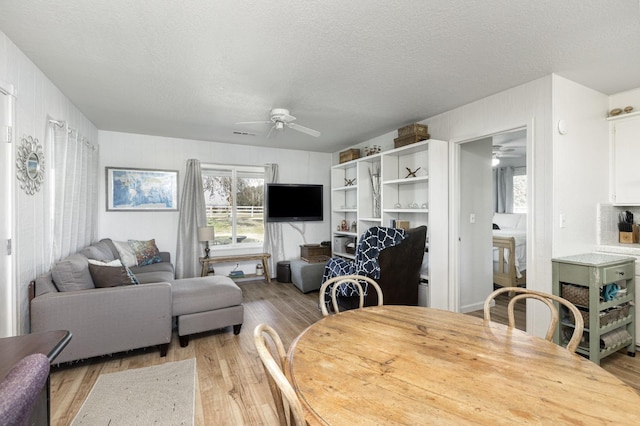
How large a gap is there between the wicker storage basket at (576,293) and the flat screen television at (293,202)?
3915mm

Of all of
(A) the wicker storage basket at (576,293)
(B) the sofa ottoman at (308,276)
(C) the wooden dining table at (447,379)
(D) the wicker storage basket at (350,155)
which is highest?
(D) the wicker storage basket at (350,155)

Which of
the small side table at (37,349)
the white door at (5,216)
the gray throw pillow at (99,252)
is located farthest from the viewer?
the gray throw pillow at (99,252)

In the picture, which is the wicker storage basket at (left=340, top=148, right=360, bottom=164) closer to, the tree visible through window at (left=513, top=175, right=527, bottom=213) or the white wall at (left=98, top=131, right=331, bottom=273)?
the white wall at (left=98, top=131, right=331, bottom=273)

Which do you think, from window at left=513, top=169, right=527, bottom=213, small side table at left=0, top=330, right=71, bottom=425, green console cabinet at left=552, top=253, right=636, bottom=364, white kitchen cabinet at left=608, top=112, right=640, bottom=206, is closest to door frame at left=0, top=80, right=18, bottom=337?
small side table at left=0, top=330, right=71, bottom=425

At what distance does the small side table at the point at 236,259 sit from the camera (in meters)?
4.70

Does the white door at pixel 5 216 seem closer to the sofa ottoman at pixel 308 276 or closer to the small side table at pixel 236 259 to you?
the small side table at pixel 236 259

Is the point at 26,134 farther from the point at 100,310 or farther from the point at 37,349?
the point at 37,349

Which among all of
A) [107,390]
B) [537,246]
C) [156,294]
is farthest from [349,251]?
[107,390]

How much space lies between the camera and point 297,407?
0.74 meters

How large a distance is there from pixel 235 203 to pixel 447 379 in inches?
191

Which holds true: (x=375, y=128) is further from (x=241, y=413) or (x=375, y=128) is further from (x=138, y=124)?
(x=241, y=413)

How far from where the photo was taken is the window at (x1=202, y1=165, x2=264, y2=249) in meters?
5.16

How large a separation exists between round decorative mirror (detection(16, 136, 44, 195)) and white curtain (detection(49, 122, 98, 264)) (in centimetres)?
26

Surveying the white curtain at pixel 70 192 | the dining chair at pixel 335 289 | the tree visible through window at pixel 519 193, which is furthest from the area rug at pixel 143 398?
the tree visible through window at pixel 519 193
